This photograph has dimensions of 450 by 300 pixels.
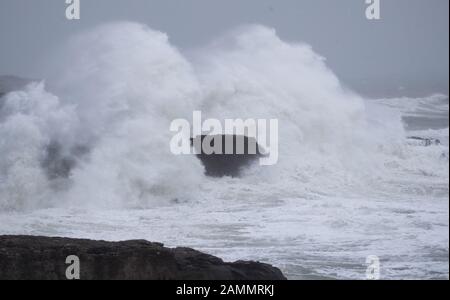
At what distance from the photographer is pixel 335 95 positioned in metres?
19.0

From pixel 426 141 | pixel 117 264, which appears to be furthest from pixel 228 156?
pixel 117 264

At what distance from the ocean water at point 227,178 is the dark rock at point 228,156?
0.31 m

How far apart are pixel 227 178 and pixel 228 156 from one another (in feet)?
4.41

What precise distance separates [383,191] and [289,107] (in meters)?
5.72
